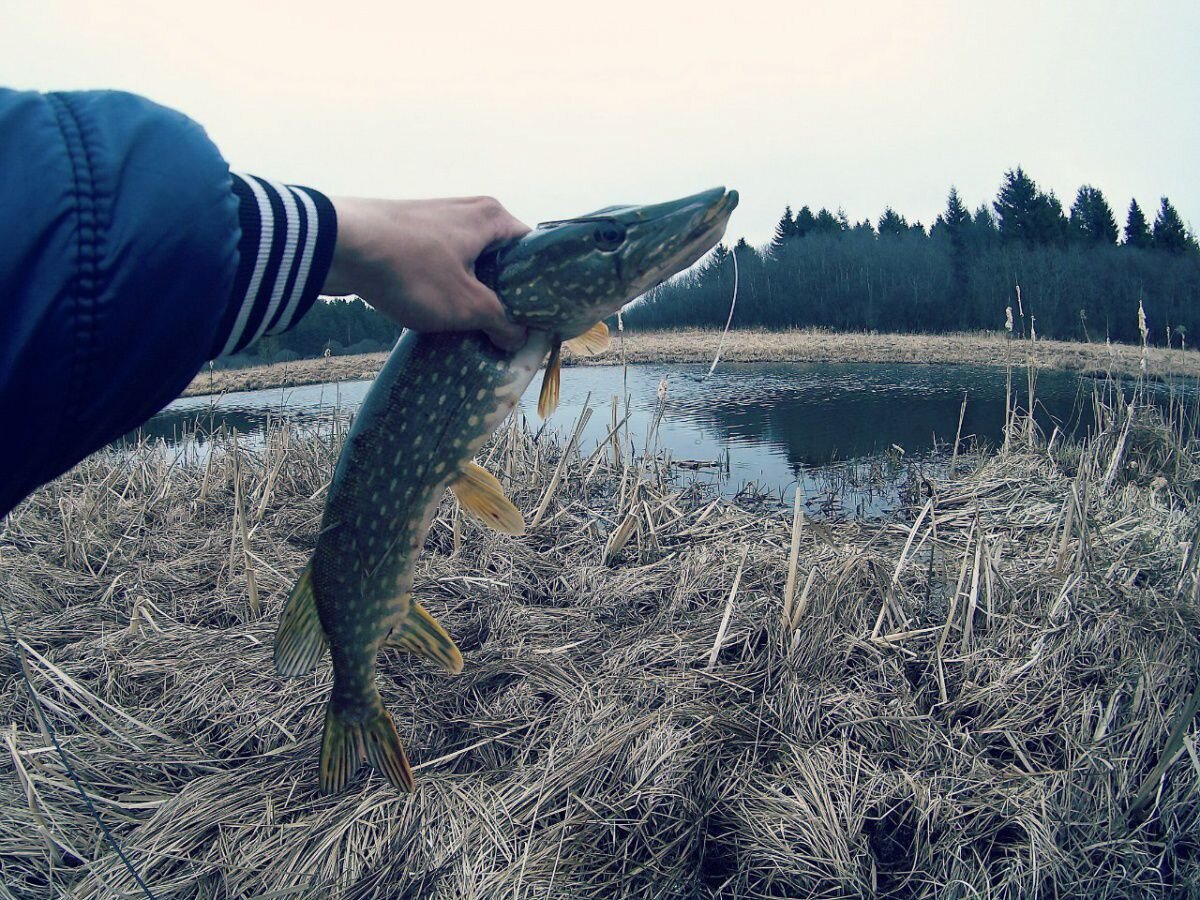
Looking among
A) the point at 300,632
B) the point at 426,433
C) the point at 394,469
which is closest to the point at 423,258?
the point at 426,433

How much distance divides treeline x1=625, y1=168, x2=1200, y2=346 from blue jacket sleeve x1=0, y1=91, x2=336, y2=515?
77.5ft

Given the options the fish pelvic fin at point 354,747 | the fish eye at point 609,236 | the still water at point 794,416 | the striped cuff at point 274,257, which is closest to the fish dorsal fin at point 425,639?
the fish pelvic fin at point 354,747

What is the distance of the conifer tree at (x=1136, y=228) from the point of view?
38.0 metres

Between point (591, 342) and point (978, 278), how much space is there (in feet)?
120

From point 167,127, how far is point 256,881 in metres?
2.20

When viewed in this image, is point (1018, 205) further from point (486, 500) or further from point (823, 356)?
point (486, 500)

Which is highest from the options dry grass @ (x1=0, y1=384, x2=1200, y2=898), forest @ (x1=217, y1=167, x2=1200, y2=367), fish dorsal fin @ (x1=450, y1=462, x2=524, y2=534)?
forest @ (x1=217, y1=167, x2=1200, y2=367)

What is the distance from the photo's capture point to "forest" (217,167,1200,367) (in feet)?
88.3

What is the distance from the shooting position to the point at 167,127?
0.99 metres

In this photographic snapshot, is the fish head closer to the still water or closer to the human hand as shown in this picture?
the human hand

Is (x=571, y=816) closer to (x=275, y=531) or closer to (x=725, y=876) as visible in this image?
(x=725, y=876)

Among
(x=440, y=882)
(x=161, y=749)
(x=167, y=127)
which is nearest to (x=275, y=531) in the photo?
(x=161, y=749)

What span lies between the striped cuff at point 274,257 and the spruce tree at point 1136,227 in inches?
1894

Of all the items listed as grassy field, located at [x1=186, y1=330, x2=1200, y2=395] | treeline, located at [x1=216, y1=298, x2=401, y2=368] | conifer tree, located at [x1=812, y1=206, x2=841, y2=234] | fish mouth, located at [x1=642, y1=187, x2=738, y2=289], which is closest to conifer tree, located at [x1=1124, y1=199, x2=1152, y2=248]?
conifer tree, located at [x1=812, y1=206, x2=841, y2=234]
